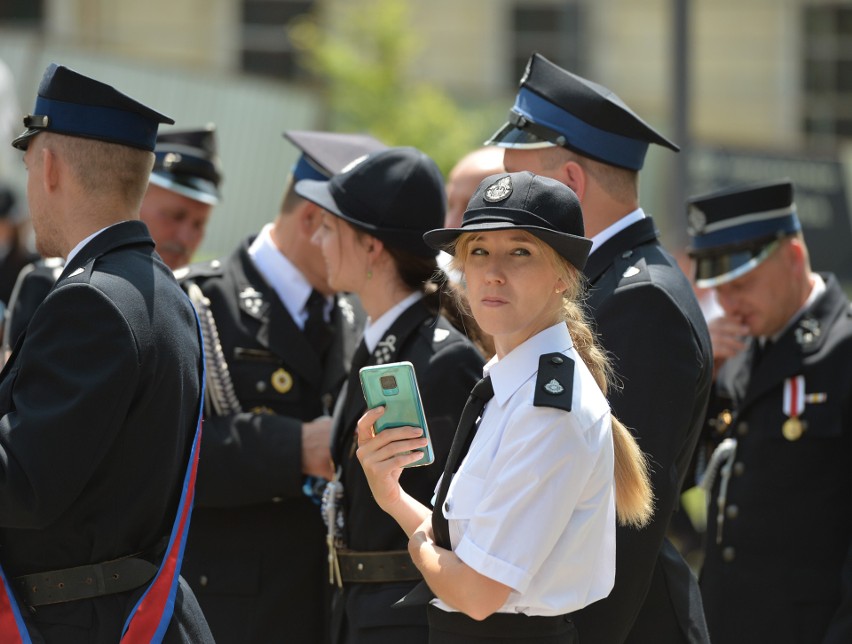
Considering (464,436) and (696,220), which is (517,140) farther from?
(696,220)

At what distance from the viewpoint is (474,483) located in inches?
104

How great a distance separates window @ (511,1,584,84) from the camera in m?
18.3

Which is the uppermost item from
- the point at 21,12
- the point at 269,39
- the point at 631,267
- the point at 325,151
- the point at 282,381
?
the point at 21,12

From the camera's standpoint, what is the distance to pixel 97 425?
2.81 metres

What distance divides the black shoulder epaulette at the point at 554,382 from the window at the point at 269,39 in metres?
15.8

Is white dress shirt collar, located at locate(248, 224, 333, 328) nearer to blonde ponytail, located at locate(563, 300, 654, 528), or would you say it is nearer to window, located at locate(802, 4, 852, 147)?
blonde ponytail, located at locate(563, 300, 654, 528)

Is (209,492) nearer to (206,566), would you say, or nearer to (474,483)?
(206,566)

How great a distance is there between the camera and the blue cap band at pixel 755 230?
452 cm

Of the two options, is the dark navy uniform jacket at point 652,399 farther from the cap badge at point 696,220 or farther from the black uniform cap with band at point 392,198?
the cap badge at point 696,220

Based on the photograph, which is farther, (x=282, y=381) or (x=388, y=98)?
(x=388, y=98)

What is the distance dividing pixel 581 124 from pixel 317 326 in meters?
1.34

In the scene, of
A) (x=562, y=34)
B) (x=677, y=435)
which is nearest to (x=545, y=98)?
(x=677, y=435)

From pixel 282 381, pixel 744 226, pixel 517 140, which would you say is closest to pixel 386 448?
pixel 517 140

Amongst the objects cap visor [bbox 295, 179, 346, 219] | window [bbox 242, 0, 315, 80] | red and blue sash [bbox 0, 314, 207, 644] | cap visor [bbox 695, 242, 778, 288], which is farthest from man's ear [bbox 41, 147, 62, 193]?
window [bbox 242, 0, 315, 80]
